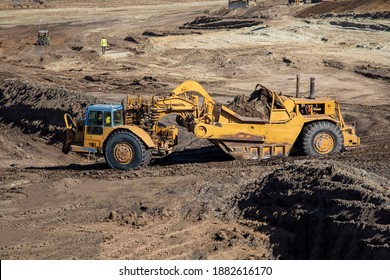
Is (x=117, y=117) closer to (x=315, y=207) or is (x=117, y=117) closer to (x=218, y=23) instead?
(x=315, y=207)

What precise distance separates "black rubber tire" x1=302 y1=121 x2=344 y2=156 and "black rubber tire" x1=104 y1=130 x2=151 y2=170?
408 cm

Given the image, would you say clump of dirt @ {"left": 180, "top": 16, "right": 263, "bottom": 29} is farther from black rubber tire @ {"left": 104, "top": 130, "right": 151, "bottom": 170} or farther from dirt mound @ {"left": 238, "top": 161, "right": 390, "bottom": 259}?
dirt mound @ {"left": 238, "top": 161, "right": 390, "bottom": 259}

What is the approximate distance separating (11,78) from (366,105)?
16275 mm

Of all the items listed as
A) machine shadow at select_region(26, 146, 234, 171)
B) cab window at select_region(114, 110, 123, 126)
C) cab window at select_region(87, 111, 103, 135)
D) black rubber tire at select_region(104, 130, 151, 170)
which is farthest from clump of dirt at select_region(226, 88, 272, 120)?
cab window at select_region(87, 111, 103, 135)

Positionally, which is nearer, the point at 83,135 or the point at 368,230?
the point at 368,230

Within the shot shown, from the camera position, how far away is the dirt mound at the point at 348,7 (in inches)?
1909

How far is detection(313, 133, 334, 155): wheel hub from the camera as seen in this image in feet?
61.3

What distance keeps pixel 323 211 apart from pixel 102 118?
23.2ft

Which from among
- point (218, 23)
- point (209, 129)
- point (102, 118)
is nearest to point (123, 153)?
point (102, 118)

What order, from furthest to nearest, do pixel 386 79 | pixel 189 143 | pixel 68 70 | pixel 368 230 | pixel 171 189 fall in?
pixel 68 70, pixel 386 79, pixel 189 143, pixel 171 189, pixel 368 230

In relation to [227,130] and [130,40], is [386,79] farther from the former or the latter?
[130,40]

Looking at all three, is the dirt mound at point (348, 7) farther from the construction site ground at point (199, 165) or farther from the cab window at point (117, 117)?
the cab window at point (117, 117)

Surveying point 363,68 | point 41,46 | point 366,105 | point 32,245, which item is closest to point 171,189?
point 32,245

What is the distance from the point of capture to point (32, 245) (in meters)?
14.1
